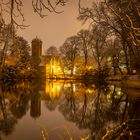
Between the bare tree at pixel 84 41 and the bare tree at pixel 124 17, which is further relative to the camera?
the bare tree at pixel 84 41

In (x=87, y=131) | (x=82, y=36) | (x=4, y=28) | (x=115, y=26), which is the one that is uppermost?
(x=82, y=36)

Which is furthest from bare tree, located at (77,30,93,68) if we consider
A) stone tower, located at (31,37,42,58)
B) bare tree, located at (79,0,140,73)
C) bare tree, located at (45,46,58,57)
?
bare tree, located at (45,46,58,57)

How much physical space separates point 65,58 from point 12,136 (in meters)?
69.7

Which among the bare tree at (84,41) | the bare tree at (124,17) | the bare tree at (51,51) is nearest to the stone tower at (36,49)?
the bare tree at (51,51)

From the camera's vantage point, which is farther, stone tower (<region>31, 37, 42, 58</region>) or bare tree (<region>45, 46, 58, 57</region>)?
bare tree (<region>45, 46, 58, 57</region>)

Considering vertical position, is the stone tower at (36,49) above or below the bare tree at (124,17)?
above

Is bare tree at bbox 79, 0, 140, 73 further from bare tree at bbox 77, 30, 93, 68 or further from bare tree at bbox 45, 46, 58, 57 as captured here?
bare tree at bbox 45, 46, 58, 57

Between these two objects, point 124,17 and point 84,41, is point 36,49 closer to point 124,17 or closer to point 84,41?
point 84,41

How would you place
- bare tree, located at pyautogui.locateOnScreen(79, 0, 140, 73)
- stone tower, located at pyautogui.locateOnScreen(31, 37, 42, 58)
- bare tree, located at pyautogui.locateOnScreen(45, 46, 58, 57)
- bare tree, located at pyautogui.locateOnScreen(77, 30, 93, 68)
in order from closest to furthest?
bare tree, located at pyautogui.locateOnScreen(79, 0, 140, 73), bare tree, located at pyautogui.locateOnScreen(77, 30, 93, 68), stone tower, located at pyautogui.locateOnScreen(31, 37, 42, 58), bare tree, located at pyautogui.locateOnScreen(45, 46, 58, 57)

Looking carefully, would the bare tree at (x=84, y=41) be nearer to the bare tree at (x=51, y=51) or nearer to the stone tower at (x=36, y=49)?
the stone tower at (x=36, y=49)

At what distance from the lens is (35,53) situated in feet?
272

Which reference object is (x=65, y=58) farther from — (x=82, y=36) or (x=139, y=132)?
(x=139, y=132)

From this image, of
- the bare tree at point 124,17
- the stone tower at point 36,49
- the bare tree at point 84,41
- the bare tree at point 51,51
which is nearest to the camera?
the bare tree at point 124,17

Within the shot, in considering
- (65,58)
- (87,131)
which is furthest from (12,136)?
(65,58)
